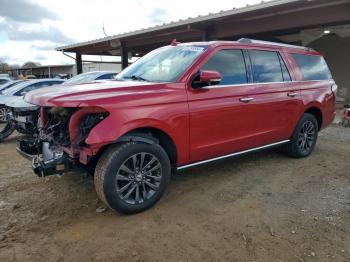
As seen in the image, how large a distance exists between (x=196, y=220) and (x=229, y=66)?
211 cm

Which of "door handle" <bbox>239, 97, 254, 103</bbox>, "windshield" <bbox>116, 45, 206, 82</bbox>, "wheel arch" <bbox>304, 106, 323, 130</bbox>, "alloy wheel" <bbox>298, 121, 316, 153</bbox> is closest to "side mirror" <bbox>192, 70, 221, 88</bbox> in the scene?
"windshield" <bbox>116, 45, 206, 82</bbox>

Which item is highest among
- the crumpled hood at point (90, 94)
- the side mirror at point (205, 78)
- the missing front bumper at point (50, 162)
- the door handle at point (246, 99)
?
the side mirror at point (205, 78)

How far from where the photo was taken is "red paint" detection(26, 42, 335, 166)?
128 inches

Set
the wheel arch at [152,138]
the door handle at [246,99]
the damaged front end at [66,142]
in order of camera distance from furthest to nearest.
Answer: the door handle at [246,99]
the wheel arch at [152,138]
the damaged front end at [66,142]

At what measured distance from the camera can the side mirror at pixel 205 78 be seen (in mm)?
3680

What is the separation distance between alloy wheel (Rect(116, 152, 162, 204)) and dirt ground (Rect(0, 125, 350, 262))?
0.22m

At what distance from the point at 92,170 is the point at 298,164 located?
3.47 meters

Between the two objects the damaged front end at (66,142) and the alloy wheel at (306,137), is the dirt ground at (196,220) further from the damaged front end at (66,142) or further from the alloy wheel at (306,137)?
the alloy wheel at (306,137)

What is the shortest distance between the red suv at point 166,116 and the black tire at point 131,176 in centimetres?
1

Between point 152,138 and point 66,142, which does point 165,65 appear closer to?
point 152,138

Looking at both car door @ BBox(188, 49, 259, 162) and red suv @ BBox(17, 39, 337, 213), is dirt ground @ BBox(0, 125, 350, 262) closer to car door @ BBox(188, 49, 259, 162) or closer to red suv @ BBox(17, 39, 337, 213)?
red suv @ BBox(17, 39, 337, 213)

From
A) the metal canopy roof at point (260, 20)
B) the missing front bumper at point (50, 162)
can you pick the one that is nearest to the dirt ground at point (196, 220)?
the missing front bumper at point (50, 162)

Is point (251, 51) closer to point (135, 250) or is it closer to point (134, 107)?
point (134, 107)

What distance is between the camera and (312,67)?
578cm
